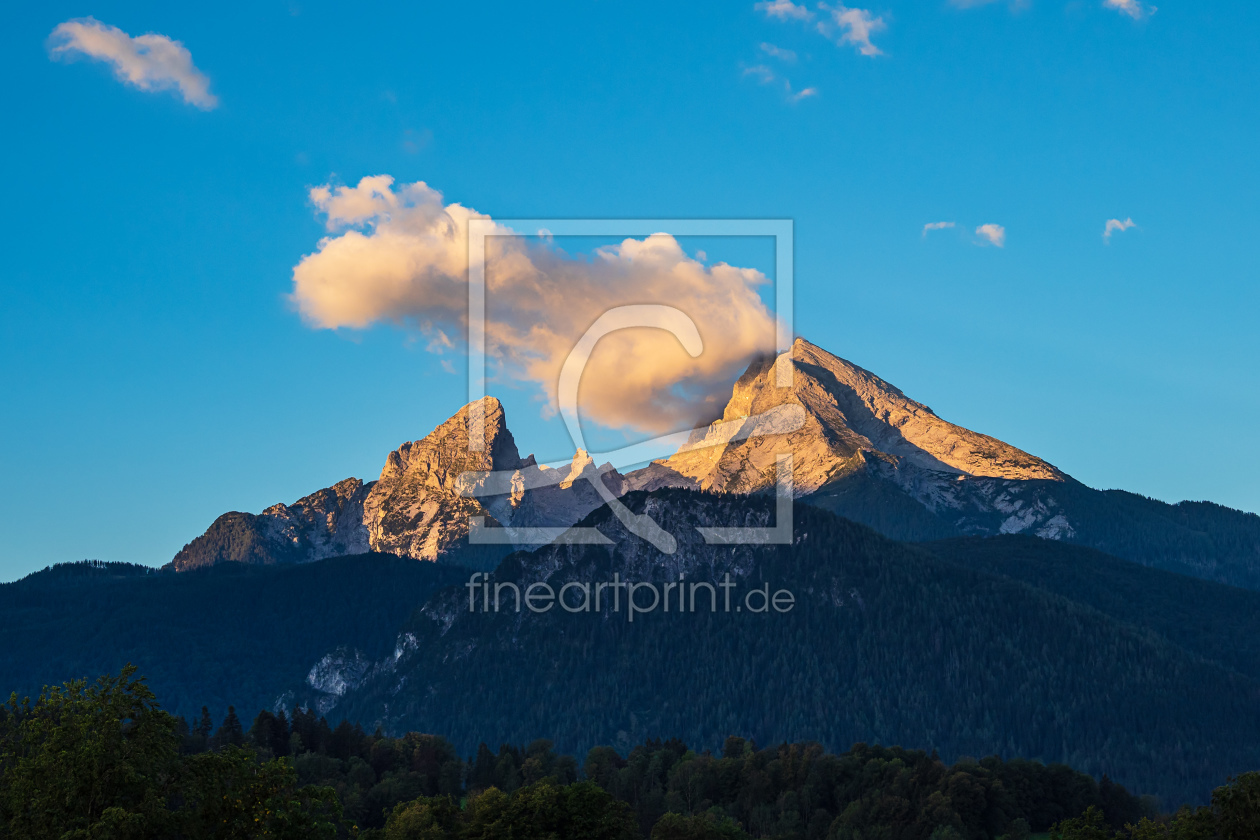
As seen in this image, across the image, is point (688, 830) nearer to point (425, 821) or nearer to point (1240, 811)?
point (425, 821)

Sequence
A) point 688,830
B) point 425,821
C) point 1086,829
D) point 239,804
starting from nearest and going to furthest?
Answer: 1. point 239,804
2. point 1086,829
3. point 425,821
4. point 688,830

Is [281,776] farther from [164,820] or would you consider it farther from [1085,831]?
[1085,831]

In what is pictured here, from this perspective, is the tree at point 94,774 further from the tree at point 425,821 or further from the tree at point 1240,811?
the tree at point 1240,811

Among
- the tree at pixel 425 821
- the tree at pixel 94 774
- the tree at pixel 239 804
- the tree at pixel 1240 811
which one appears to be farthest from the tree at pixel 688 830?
the tree at pixel 94 774

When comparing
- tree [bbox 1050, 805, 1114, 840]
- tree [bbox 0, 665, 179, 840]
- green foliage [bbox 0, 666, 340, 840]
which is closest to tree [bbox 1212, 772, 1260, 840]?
tree [bbox 1050, 805, 1114, 840]

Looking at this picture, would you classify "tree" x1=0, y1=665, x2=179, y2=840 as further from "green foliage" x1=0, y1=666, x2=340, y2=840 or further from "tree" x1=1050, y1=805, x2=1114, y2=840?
"tree" x1=1050, y1=805, x2=1114, y2=840

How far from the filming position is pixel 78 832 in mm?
76875

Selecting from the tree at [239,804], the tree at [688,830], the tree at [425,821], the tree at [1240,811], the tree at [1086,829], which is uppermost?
the tree at [239,804]

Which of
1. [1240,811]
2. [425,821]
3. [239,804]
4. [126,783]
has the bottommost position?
[425,821]

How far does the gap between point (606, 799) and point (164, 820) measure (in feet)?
243

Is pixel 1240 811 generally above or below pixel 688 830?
above

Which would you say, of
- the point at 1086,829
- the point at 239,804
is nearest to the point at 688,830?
the point at 1086,829

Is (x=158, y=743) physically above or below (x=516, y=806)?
above

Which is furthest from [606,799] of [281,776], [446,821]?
[281,776]
